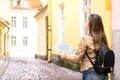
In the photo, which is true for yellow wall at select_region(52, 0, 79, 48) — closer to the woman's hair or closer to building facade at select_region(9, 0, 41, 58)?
the woman's hair

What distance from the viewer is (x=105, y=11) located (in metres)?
9.44

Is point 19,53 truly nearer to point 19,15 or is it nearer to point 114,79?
point 19,15

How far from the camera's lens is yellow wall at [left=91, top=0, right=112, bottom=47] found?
8.80 metres

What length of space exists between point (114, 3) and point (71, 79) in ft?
8.48

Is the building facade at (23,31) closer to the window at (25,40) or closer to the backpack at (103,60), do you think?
the window at (25,40)

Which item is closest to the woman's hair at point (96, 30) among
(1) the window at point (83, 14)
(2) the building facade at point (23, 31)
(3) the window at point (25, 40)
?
(1) the window at point (83, 14)

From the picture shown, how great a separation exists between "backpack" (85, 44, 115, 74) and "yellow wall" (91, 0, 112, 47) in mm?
4395

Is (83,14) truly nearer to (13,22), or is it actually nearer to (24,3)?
(13,22)

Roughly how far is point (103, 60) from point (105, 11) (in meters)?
5.35

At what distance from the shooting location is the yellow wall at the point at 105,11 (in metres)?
8.80

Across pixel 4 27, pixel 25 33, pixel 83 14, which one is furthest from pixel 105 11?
pixel 25 33

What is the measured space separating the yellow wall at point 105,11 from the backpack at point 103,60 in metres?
4.39

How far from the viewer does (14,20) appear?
49.8m

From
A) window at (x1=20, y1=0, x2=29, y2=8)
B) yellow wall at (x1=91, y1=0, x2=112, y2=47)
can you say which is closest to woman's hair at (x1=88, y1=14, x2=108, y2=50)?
yellow wall at (x1=91, y1=0, x2=112, y2=47)
